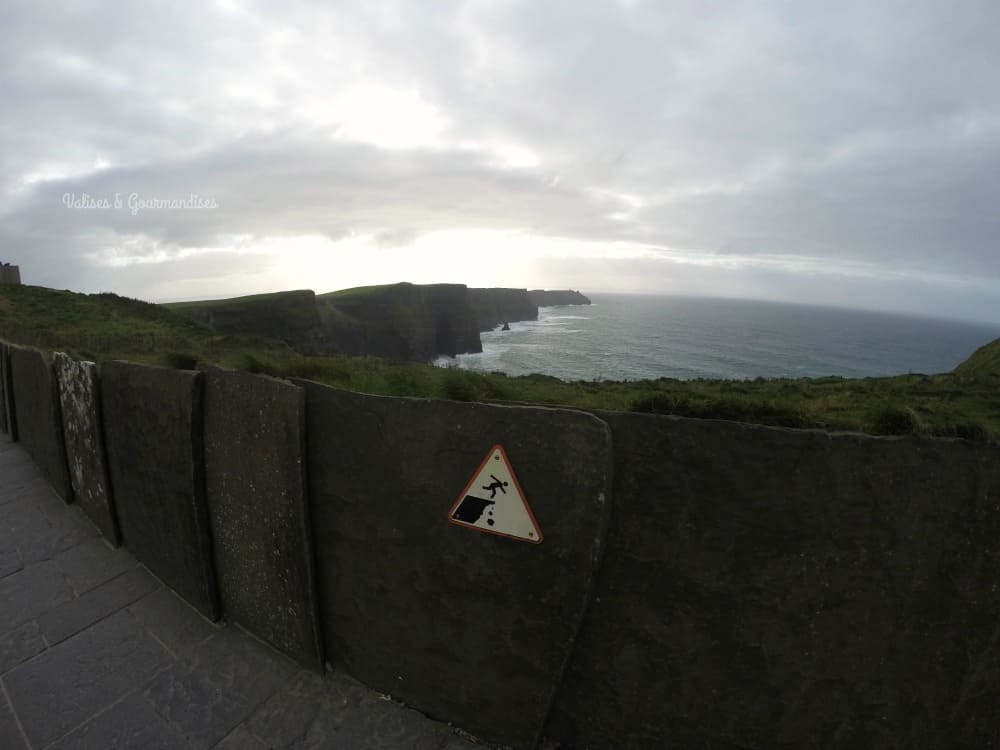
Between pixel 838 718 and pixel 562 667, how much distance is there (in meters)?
1.32

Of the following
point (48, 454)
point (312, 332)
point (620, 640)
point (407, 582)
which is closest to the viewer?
point (620, 640)

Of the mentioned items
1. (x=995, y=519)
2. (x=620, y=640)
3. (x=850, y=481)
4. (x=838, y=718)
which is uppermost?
(x=850, y=481)

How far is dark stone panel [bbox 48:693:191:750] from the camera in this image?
2578 millimetres

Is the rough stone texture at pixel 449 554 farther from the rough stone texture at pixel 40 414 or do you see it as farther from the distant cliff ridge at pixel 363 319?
the distant cliff ridge at pixel 363 319

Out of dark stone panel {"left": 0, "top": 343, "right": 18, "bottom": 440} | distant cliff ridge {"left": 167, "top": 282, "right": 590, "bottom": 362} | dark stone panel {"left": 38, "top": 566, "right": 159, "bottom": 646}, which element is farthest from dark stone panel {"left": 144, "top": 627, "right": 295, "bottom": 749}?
distant cliff ridge {"left": 167, "top": 282, "right": 590, "bottom": 362}

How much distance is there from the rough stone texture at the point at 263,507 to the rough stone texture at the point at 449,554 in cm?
11

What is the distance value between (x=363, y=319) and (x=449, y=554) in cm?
6762

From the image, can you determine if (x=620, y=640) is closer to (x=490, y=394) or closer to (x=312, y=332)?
(x=490, y=394)

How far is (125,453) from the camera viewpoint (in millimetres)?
4121

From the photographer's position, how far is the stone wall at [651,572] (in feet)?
6.39

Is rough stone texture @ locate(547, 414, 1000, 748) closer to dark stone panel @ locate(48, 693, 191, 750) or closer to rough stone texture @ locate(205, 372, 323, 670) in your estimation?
rough stone texture @ locate(205, 372, 323, 670)

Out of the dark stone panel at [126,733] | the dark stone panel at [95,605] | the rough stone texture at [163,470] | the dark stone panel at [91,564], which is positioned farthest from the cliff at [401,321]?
the dark stone panel at [126,733]

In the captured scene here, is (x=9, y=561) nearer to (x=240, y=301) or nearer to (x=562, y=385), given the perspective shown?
(x=562, y=385)

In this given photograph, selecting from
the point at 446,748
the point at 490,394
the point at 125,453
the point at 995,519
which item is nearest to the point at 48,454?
the point at 125,453
